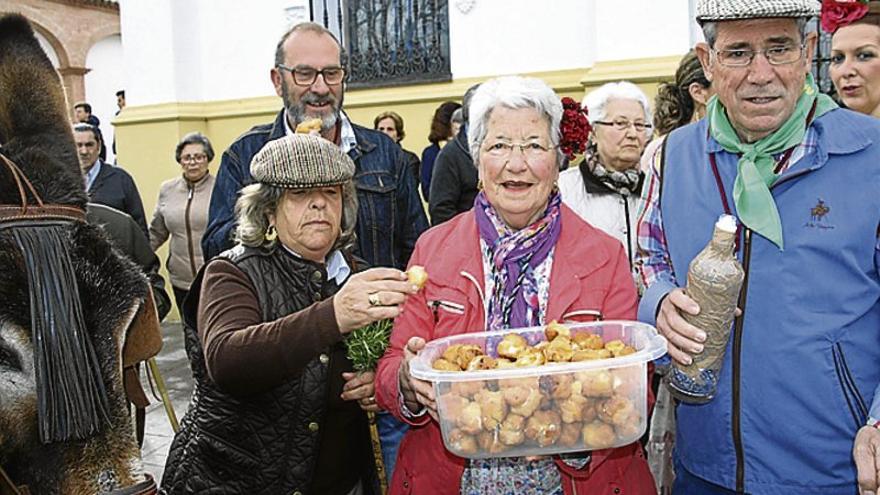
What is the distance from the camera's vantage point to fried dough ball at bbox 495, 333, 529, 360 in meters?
2.20

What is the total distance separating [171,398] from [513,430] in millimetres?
5767

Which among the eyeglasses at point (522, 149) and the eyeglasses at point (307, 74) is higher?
the eyeglasses at point (307, 74)

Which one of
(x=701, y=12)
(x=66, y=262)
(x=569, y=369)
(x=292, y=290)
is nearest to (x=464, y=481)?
(x=569, y=369)

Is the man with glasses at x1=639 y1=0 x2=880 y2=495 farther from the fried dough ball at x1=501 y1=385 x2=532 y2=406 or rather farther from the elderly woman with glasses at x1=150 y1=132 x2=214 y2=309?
the elderly woman with glasses at x1=150 y1=132 x2=214 y2=309

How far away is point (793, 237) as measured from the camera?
87.8 inches

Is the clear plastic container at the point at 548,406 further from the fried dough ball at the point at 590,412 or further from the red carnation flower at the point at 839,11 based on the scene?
the red carnation flower at the point at 839,11

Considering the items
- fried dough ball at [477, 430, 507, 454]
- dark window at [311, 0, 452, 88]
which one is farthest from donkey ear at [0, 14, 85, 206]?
dark window at [311, 0, 452, 88]

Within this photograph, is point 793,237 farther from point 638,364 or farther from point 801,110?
point 638,364

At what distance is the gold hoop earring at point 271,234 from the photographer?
288 cm

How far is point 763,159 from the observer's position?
2301 mm

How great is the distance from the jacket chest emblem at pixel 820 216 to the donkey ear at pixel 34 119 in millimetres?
1916

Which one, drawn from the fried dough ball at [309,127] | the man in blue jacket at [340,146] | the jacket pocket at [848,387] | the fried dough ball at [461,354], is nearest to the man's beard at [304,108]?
the man in blue jacket at [340,146]

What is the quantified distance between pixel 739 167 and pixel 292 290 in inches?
56.6

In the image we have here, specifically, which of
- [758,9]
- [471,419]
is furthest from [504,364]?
[758,9]
